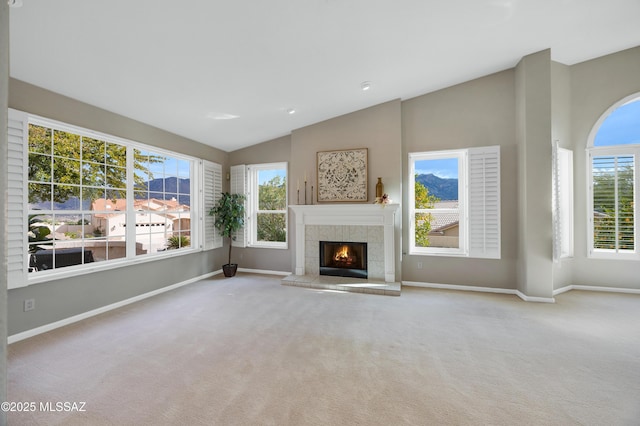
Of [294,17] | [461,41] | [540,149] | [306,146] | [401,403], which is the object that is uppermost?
[461,41]

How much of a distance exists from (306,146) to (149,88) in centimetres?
259

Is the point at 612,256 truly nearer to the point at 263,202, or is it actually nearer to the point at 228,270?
the point at 263,202

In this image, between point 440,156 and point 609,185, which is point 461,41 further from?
point 609,185

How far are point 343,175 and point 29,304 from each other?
4263 millimetres

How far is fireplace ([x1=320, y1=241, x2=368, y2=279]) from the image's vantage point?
471 cm

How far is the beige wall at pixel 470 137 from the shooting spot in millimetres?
4082

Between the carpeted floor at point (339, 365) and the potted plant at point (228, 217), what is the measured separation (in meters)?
1.55

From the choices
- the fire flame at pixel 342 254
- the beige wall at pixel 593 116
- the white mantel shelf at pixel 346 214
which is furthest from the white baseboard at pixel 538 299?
the fire flame at pixel 342 254

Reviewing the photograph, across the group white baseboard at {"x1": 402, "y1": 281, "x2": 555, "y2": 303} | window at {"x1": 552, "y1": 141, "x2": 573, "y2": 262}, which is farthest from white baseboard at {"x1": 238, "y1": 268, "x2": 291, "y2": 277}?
window at {"x1": 552, "y1": 141, "x2": 573, "y2": 262}

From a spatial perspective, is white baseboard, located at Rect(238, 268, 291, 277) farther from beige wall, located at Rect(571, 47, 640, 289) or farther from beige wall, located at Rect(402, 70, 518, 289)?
beige wall, located at Rect(571, 47, 640, 289)

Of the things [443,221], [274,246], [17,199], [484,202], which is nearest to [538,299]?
[484,202]

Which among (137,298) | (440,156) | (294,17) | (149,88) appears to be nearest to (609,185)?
(440,156)

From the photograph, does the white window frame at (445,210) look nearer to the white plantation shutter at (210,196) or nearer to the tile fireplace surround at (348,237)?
the tile fireplace surround at (348,237)

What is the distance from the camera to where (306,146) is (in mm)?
4977
